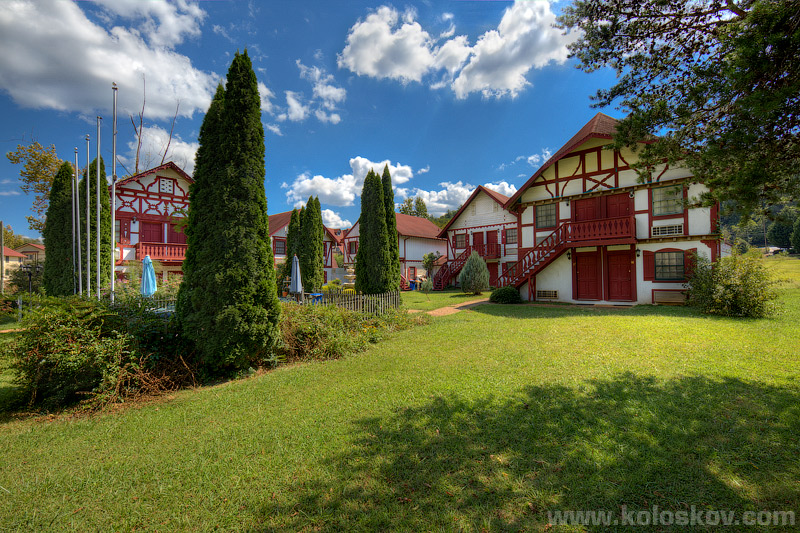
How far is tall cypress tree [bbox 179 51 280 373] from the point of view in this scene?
563 cm

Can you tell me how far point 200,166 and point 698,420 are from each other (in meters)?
8.42

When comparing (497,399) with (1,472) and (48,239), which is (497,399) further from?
(48,239)

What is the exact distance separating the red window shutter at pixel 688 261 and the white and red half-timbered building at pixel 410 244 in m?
17.8

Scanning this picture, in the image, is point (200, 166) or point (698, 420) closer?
point (698, 420)

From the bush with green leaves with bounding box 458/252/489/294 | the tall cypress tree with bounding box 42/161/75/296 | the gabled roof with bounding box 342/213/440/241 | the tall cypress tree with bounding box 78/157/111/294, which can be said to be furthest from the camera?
the gabled roof with bounding box 342/213/440/241

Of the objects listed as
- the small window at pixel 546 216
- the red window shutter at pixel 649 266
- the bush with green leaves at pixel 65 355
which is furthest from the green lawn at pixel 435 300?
the bush with green leaves at pixel 65 355

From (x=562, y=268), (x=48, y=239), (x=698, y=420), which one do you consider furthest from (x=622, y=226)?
(x=48, y=239)

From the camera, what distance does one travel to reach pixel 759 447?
3131mm

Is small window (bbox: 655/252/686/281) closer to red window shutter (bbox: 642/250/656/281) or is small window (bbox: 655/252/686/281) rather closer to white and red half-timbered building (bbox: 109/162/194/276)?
red window shutter (bbox: 642/250/656/281)

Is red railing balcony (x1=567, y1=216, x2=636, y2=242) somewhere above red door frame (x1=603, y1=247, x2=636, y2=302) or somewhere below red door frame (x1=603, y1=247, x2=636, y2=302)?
above

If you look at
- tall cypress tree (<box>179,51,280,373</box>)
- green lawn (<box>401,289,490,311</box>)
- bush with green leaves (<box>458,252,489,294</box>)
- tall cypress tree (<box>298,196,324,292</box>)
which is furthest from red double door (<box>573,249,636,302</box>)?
tall cypress tree (<box>179,51,280,373</box>)

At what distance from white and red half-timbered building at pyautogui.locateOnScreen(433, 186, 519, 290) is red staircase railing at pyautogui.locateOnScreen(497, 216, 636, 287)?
23.2 ft

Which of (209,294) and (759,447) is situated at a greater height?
(209,294)

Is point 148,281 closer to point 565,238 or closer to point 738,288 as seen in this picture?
point 565,238
